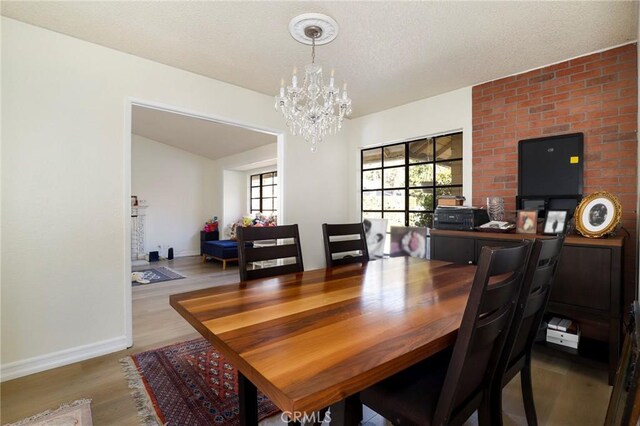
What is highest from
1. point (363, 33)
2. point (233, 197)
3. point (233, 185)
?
point (363, 33)

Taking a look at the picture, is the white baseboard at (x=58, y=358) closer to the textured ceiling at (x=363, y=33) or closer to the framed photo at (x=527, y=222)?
the textured ceiling at (x=363, y=33)

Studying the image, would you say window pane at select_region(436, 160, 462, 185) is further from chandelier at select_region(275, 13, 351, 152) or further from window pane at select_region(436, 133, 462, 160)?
chandelier at select_region(275, 13, 351, 152)

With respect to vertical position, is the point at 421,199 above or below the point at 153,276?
above

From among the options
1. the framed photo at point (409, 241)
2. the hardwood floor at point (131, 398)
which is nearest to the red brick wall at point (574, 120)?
the framed photo at point (409, 241)

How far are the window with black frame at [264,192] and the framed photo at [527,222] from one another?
5.23m

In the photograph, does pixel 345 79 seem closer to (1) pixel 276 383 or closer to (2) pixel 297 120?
(2) pixel 297 120

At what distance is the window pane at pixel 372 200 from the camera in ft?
13.8

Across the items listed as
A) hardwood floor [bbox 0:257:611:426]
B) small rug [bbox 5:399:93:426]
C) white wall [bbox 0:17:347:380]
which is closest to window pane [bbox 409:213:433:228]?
hardwood floor [bbox 0:257:611:426]

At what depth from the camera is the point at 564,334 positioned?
7.53 feet

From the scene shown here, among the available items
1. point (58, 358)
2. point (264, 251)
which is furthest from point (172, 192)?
point (264, 251)

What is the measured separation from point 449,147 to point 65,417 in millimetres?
3902

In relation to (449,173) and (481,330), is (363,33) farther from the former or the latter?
(481,330)

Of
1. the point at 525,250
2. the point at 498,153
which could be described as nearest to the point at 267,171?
the point at 498,153

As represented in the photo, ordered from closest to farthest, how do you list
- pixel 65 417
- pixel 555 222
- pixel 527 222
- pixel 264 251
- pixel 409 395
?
1. pixel 409 395
2. pixel 65 417
3. pixel 264 251
4. pixel 555 222
5. pixel 527 222
